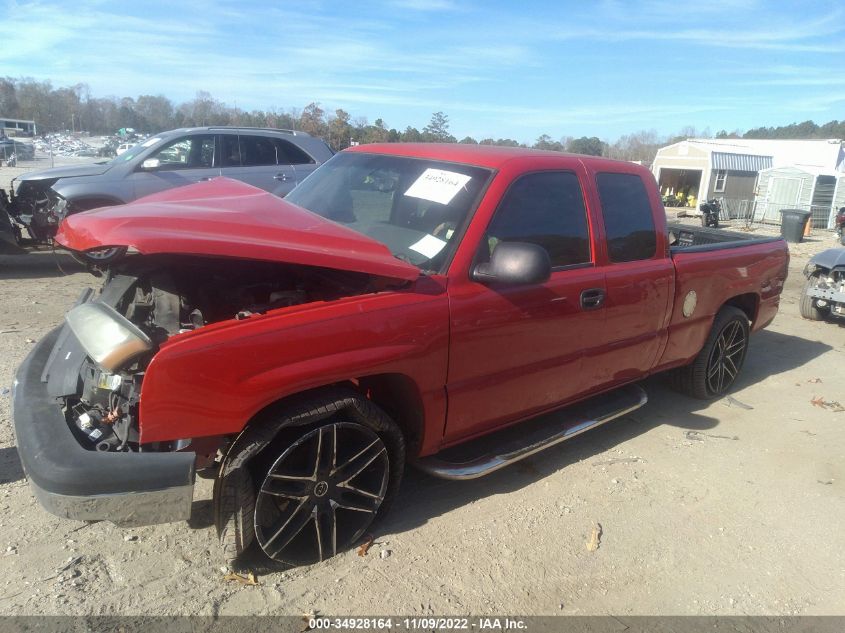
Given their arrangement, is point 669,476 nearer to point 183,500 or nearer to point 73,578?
point 183,500

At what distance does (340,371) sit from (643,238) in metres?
2.46

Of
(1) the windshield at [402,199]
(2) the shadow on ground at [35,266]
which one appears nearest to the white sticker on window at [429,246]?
(1) the windshield at [402,199]

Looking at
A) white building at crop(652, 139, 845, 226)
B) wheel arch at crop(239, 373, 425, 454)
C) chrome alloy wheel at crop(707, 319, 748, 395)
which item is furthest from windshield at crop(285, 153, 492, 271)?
white building at crop(652, 139, 845, 226)

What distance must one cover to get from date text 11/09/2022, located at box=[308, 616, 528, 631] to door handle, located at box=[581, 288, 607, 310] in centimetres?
176

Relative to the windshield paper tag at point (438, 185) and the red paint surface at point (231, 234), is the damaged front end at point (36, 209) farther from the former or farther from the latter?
the windshield paper tag at point (438, 185)

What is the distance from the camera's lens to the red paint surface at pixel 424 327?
240 centimetres

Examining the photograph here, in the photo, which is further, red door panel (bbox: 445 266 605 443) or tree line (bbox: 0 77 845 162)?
tree line (bbox: 0 77 845 162)

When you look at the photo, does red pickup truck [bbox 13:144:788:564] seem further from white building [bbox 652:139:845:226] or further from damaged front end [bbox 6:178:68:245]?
white building [bbox 652:139:845:226]

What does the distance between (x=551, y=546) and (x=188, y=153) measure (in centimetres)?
780

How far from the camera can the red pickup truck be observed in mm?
2404

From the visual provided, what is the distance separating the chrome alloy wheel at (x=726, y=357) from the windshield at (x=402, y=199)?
9.60 feet

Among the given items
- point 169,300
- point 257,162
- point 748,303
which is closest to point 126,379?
point 169,300

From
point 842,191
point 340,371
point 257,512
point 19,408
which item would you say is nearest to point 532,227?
point 340,371

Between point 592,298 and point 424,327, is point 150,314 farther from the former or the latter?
point 592,298
